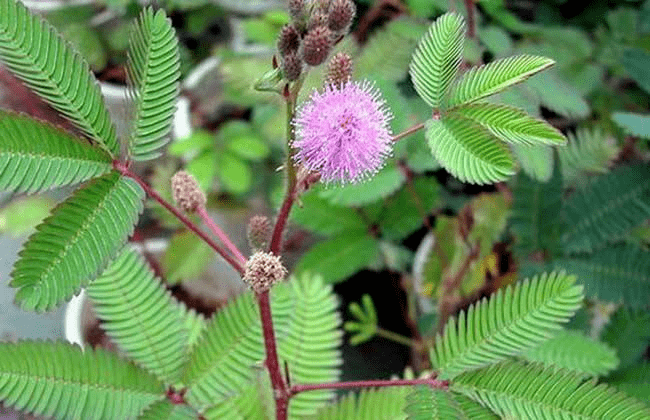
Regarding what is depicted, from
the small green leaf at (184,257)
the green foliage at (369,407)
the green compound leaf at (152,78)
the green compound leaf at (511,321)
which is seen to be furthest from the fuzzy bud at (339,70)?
the small green leaf at (184,257)

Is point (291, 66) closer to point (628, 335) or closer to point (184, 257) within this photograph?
point (628, 335)

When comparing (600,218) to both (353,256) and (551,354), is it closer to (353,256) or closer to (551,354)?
(551,354)

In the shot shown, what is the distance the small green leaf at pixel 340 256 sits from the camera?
1.26 meters

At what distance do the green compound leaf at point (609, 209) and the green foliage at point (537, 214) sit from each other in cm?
2

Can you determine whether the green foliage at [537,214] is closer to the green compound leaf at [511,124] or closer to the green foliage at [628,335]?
the green foliage at [628,335]

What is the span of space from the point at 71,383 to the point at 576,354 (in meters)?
0.53

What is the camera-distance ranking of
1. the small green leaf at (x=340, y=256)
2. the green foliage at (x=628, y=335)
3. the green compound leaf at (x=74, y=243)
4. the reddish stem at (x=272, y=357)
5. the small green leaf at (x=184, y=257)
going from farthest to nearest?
the small green leaf at (x=184, y=257)
the small green leaf at (x=340, y=256)
the green foliage at (x=628, y=335)
the reddish stem at (x=272, y=357)
the green compound leaf at (x=74, y=243)

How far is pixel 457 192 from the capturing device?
5.28 feet

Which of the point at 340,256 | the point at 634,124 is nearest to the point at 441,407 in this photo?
the point at 634,124

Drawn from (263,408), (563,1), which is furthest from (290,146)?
(563,1)

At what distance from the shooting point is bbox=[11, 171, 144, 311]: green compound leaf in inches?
23.6

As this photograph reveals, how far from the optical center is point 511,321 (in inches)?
29.8

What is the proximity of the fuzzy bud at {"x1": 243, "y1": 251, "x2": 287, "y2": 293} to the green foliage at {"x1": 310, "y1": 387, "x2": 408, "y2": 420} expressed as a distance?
1.07 feet

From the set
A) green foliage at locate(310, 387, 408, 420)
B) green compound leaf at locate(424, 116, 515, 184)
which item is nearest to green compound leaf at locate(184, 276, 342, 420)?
green foliage at locate(310, 387, 408, 420)
